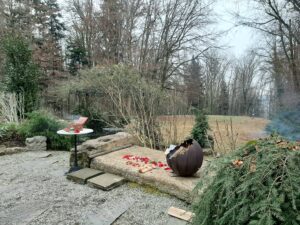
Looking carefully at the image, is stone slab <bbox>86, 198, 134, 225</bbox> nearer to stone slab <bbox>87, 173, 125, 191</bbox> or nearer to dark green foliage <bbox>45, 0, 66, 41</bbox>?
stone slab <bbox>87, 173, 125, 191</bbox>

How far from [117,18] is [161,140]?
31.1 ft

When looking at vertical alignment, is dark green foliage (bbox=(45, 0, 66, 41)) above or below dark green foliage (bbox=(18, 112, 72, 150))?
above

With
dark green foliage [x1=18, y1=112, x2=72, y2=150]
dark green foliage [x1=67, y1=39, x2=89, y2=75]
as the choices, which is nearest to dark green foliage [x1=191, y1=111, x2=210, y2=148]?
dark green foliage [x1=18, y1=112, x2=72, y2=150]

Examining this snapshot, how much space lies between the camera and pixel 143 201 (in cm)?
307

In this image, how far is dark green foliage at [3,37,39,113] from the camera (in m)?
7.72

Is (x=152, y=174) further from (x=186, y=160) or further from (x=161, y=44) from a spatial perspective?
(x=161, y=44)

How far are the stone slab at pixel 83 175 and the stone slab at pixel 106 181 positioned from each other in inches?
3.6

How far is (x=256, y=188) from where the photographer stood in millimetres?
1255

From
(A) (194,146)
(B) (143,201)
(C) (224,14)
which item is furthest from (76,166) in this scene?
(C) (224,14)

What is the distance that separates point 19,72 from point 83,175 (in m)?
5.33

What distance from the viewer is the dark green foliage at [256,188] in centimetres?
117

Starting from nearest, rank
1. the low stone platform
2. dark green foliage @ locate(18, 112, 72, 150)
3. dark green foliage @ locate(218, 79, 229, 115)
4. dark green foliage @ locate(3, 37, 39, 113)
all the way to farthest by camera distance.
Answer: the low stone platform → dark green foliage @ locate(18, 112, 72, 150) → dark green foliage @ locate(3, 37, 39, 113) → dark green foliage @ locate(218, 79, 229, 115)

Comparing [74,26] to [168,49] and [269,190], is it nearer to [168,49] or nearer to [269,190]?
[168,49]

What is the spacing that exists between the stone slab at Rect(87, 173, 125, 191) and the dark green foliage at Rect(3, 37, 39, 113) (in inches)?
203
